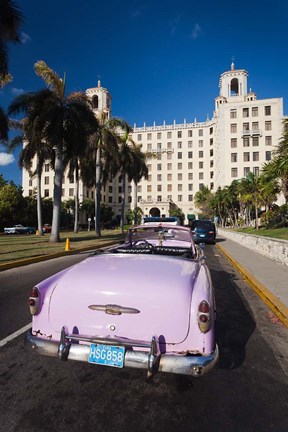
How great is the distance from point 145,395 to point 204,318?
97 centimetres

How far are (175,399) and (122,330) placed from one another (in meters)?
0.81

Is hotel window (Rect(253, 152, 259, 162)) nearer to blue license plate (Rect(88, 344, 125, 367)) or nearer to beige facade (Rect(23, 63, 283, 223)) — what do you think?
beige facade (Rect(23, 63, 283, 223))

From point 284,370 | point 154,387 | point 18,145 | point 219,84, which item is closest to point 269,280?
point 284,370

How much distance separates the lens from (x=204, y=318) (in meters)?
2.62

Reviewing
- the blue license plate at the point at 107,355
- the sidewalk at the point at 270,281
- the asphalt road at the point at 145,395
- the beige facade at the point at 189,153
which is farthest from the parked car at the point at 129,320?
the beige facade at the point at 189,153

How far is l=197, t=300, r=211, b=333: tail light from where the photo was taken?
2.62m

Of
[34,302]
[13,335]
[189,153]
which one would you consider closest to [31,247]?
[13,335]

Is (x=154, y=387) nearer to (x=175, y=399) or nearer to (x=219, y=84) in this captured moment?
(x=175, y=399)

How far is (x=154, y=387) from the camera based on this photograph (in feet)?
9.69

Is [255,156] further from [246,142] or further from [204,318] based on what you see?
[204,318]

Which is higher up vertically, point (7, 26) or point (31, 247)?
point (7, 26)

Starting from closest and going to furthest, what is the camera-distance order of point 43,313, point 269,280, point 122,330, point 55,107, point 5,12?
1. point 122,330
2. point 43,313
3. point 269,280
4. point 5,12
5. point 55,107

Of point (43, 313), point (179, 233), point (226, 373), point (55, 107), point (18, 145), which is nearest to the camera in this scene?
point (43, 313)

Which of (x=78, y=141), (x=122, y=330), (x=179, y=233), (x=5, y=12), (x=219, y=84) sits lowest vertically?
(x=122, y=330)
